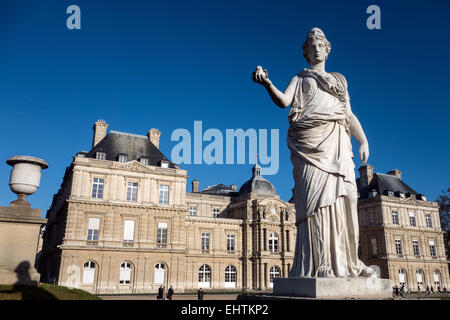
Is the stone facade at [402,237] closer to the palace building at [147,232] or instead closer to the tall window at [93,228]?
the palace building at [147,232]

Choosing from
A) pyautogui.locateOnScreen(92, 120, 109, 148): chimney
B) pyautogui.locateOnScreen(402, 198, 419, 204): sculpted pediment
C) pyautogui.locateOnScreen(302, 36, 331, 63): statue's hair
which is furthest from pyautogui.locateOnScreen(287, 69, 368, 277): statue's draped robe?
pyautogui.locateOnScreen(402, 198, 419, 204): sculpted pediment

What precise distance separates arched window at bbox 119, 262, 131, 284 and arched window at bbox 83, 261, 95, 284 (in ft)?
8.34

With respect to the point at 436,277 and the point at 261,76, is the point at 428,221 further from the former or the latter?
the point at 261,76

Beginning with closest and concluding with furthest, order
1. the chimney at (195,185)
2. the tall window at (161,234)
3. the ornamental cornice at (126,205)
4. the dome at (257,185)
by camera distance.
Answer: the ornamental cornice at (126,205) < the tall window at (161,234) < the dome at (257,185) < the chimney at (195,185)

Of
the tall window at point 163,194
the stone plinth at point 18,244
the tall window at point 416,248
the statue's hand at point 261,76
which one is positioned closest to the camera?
the statue's hand at point 261,76

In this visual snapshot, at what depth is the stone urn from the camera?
28.5 feet

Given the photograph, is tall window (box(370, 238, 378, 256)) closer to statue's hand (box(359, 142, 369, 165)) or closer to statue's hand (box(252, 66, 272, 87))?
statue's hand (box(359, 142, 369, 165))

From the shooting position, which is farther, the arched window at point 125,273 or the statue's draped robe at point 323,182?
the arched window at point 125,273

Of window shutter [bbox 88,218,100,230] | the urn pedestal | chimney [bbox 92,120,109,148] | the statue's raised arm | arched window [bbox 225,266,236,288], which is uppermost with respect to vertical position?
chimney [bbox 92,120,109,148]

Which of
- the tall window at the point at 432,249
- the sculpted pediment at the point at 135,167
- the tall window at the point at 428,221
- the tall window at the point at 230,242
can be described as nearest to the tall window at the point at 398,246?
the tall window at the point at 432,249

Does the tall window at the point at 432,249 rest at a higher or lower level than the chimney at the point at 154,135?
lower

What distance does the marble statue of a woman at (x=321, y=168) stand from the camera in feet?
17.5

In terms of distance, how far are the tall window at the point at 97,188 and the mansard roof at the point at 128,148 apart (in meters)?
3.05
